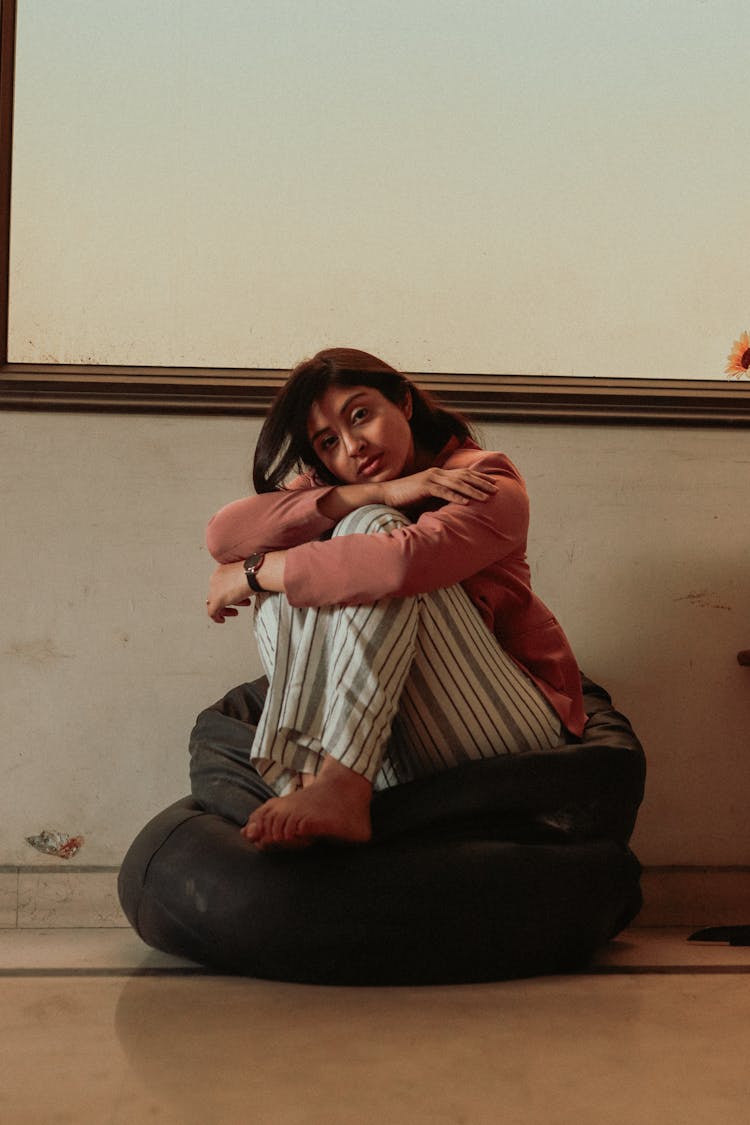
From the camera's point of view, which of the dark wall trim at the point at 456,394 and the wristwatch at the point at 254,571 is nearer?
the wristwatch at the point at 254,571

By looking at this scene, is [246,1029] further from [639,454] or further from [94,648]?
[639,454]

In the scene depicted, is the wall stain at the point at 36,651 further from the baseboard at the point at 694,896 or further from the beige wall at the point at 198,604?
the baseboard at the point at 694,896

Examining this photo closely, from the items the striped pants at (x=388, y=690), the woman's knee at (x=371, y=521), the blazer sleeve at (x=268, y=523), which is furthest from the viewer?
the blazer sleeve at (x=268, y=523)

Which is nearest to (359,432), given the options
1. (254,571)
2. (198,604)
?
(254,571)

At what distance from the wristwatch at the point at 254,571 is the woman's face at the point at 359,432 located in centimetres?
20

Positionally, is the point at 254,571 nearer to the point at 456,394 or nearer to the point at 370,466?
the point at 370,466

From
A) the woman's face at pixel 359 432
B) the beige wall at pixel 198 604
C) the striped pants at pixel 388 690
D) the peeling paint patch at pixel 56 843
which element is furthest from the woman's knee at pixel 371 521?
the peeling paint patch at pixel 56 843

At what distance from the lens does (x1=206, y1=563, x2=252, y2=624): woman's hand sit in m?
1.76

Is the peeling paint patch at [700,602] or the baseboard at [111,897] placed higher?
the peeling paint patch at [700,602]

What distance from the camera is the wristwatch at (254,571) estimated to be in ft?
5.63

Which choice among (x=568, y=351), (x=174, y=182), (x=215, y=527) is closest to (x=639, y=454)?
(x=568, y=351)

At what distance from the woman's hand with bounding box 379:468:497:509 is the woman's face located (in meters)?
0.05

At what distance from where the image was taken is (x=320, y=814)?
4.76 feet

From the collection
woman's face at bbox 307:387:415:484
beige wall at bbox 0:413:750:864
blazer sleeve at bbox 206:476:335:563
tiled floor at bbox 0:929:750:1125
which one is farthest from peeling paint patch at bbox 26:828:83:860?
woman's face at bbox 307:387:415:484
